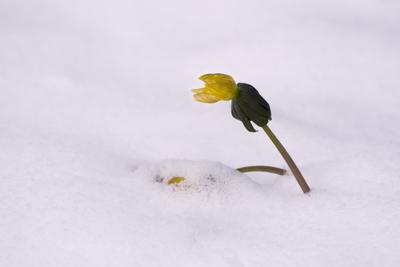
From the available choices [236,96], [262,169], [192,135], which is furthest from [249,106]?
[192,135]

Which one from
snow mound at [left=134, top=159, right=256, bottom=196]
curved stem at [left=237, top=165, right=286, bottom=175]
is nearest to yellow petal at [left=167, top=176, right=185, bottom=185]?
snow mound at [left=134, top=159, right=256, bottom=196]

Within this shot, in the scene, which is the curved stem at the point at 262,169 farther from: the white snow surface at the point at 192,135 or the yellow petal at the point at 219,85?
the yellow petal at the point at 219,85

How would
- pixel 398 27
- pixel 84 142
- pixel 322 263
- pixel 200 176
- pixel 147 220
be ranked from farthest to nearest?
pixel 398 27 < pixel 84 142 < pixel 200 176 < pixel 147 220 < pixel 322 263

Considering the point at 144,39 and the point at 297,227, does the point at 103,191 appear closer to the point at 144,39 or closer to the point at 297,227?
the point at 297,227

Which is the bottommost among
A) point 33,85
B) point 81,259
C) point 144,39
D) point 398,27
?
point 81,259

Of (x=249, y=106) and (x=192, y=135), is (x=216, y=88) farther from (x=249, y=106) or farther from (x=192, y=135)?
(x=192, y=135)

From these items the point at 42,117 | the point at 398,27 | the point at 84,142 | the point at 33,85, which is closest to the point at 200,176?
the point at 84,142
